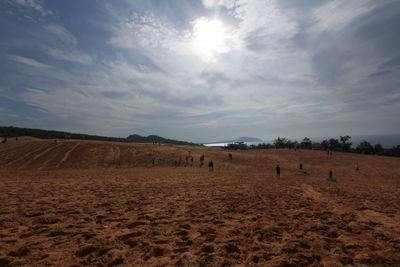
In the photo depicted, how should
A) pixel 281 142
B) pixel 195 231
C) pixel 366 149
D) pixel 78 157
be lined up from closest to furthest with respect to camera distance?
pixel 195 231 < pixel 78 157 < pixel 366 149 < pixel 281 142

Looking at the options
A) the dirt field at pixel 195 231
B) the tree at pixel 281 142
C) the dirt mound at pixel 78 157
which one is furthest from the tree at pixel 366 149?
the dirt field at pixel 195 231

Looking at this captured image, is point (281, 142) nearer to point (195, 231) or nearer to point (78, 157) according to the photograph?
point (78, 157)

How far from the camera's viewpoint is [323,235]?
5.18 m

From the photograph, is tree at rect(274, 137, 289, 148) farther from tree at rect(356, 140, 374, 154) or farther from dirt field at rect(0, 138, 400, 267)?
dirt field at rect(0, 138, 400, 267)

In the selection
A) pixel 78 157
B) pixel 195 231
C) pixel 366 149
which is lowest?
pixel 78 157

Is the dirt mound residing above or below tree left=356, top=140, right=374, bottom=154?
below

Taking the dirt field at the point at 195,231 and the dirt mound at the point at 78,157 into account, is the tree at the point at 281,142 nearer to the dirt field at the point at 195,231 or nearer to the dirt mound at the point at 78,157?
the dirt mound at the point at 78,157

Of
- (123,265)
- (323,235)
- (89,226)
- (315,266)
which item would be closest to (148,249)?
(123,265)

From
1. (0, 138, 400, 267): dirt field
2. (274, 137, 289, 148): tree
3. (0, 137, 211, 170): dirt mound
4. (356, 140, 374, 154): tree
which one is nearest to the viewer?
(0, 138, 400, 267): dirt field

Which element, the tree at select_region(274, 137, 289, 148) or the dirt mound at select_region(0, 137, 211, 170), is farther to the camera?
the tree at select_region(274, 137, 289, 148)

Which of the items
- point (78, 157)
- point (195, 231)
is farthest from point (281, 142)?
point (195, 231)

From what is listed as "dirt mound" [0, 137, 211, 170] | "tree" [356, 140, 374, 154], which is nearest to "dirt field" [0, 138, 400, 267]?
"dirt mound" [0, 137, 211, 170]

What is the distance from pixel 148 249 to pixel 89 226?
2493 millimetres

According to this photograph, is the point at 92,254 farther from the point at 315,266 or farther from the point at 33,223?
the point at 315,266
